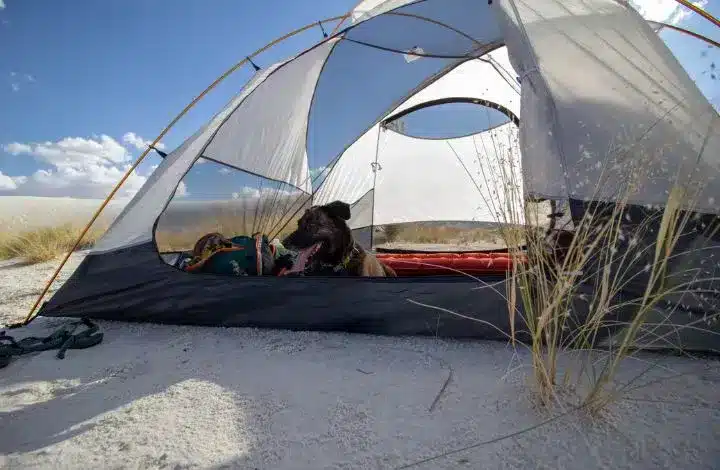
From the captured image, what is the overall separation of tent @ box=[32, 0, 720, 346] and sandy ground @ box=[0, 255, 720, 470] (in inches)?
11.9

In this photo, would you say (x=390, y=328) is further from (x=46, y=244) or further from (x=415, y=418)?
(x=46, y=244)

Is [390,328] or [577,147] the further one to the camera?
[390,328]

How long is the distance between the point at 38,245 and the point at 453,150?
6.37 m

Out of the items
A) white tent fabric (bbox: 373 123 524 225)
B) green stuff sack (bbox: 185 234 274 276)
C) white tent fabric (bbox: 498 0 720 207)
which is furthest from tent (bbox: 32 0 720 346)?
white tent fabric (bbox: 373 123 524 225)

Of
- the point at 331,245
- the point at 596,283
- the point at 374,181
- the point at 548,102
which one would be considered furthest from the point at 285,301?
the point at 374,181

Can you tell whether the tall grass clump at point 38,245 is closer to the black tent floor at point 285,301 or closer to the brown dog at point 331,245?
the black tent floor at point 285,301

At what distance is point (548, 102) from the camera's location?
198 cm

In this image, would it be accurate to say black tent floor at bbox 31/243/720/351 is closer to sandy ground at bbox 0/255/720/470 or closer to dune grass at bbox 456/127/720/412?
sandy ground at bbox 0/255/720/470

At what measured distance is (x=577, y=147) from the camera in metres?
1.89

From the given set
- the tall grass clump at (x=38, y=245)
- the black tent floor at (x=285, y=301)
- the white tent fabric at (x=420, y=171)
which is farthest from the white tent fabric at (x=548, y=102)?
the tall grass clump at (x=38, y=245)

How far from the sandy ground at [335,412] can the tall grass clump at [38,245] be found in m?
4.42

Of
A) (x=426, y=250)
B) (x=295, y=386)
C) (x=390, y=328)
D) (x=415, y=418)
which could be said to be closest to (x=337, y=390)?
(x=295, y=386)

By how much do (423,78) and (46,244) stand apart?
6.24 metres

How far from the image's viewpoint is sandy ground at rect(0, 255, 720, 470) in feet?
4.28
